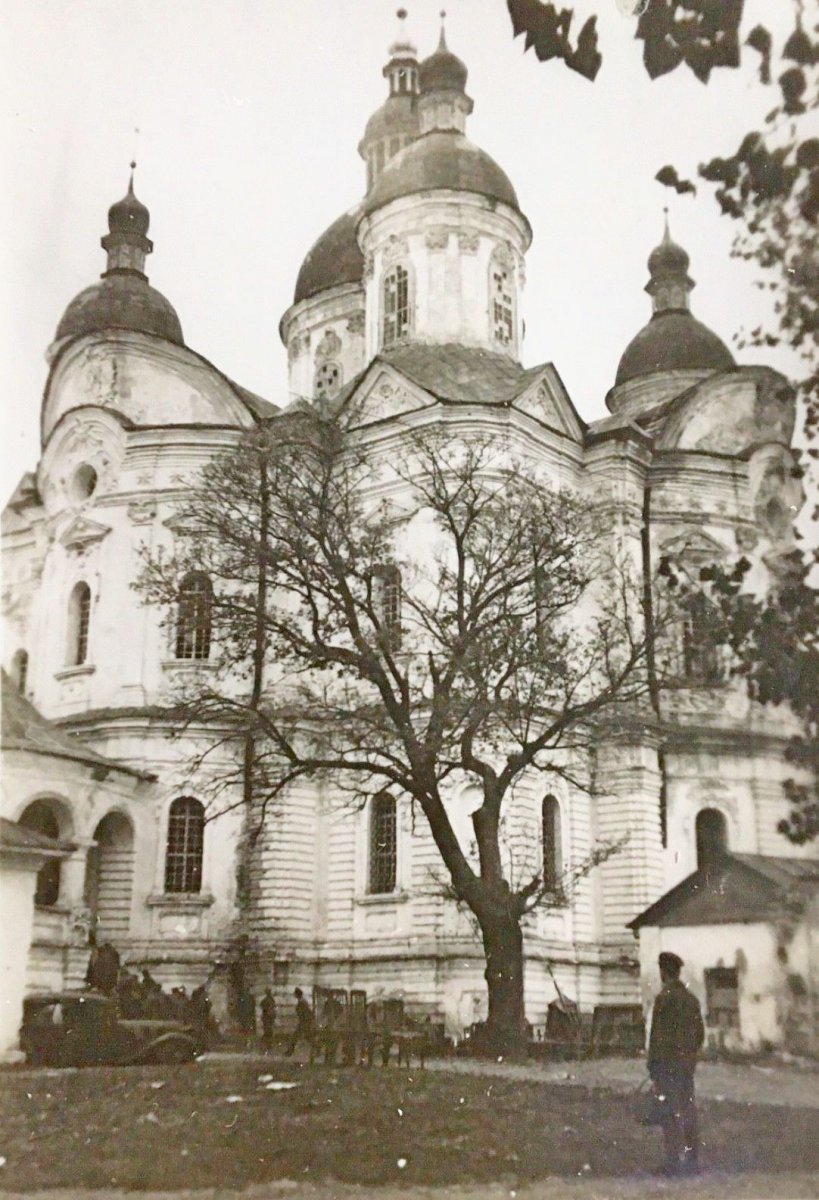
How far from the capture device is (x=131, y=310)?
21.1 m

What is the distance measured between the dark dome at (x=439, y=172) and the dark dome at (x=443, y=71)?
1.88m

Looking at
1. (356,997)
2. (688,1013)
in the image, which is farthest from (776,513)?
(356,997)

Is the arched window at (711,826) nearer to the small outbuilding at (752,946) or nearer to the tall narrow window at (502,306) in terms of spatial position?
the small outbuilding at (752,946)

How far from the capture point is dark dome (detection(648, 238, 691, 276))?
11523mm

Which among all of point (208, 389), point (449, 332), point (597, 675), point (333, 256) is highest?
point (333, 256)

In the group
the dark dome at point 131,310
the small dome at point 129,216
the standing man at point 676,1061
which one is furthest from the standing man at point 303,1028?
the dark dome at point 131,310

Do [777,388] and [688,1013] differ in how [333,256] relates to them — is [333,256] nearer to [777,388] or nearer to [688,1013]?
[777,388]

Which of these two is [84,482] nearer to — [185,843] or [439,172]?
[185,843]

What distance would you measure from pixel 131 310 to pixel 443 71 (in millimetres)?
6837

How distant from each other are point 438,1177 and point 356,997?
1018 cm

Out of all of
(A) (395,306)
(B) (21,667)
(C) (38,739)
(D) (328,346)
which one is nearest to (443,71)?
(A) (395,306)

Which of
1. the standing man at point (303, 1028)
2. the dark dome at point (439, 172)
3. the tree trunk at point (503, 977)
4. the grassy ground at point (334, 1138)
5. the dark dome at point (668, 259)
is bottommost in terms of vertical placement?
the grassy ground at point (334, 1138)

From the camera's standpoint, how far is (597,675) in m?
19.0

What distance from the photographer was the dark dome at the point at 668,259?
11523 mm
